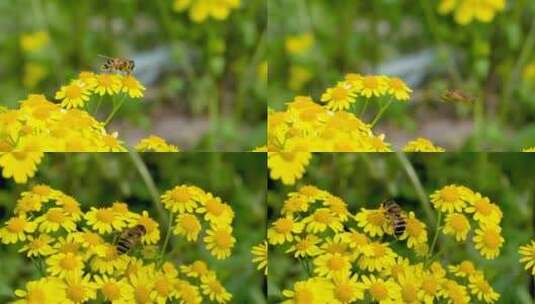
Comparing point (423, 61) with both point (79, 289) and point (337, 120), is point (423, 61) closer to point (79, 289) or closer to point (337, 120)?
point (337, 120)

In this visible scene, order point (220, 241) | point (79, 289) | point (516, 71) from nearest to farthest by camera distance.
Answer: point (79, 289) < point (220, 241) < point (516, 71)

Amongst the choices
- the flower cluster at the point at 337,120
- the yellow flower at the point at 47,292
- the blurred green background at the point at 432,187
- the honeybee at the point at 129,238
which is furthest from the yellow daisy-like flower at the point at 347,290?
the yellow flower at the point at 47,292

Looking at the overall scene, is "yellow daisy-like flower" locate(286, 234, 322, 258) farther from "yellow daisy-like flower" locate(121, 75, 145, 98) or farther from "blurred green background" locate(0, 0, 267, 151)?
"yellow daisy-like flower" locate(121, 75, 145, 98)

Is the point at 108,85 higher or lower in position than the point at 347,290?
higher

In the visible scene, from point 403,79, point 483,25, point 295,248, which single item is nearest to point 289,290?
point 295,248

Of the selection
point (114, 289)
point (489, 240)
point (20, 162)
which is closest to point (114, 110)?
point (20, 162)

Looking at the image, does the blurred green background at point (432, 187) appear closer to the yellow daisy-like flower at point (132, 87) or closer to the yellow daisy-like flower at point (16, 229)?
the yellow daisy-like flower at point (132, 87)

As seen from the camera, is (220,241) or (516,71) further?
(516,71)
